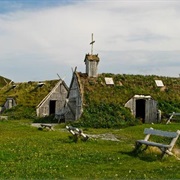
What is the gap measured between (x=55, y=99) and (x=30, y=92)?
6.15 meters

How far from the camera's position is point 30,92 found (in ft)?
220

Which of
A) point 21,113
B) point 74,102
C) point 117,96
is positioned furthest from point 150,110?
point 21,113

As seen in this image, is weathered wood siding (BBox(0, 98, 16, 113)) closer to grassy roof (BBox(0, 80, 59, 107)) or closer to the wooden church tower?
grassy roof (BBox(0, 80, 59, 107))

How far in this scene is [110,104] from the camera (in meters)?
44.3

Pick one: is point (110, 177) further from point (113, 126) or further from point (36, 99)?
point (36, 99)

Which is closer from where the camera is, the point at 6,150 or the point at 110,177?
the point at 110,177

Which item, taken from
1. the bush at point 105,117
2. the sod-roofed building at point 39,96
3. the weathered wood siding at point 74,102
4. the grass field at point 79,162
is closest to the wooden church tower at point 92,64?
the weathered wood siding at point 74,102

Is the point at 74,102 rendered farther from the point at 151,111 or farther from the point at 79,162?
the point at 79,162

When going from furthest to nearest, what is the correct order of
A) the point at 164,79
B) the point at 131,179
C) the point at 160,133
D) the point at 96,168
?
the point at 164,79 < the point at 160,133 < the point at 96,168 < the point at 131,179

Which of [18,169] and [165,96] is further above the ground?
[165,96]

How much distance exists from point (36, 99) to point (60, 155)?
44.9 meters

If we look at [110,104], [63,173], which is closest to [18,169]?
[63,173]

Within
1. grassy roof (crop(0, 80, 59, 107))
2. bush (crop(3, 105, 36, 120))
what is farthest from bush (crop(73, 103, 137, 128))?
grassy roof (crop(0, 80, 59, 107))

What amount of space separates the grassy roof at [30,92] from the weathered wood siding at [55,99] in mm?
1238
